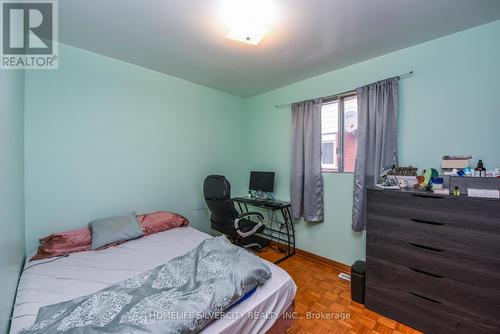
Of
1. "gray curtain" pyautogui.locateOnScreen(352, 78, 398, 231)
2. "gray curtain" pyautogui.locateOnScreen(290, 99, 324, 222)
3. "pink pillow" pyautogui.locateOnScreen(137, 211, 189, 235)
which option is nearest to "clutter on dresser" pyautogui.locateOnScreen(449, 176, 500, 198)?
"gray curtain" pyautogui.locateOnScreen(352, 78, 398, 231)

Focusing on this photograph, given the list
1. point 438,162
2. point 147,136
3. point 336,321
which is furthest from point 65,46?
point 438,162

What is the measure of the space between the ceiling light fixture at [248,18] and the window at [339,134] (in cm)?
141

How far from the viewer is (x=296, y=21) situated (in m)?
1.71

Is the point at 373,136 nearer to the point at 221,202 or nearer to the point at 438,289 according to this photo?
the point at 438,289

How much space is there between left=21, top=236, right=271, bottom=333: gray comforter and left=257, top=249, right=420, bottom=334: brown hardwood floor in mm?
850

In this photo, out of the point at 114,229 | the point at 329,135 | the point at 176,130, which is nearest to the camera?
the point at 114,229

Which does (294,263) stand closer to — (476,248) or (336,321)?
(336,321)

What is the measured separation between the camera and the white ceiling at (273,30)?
1.55 meters

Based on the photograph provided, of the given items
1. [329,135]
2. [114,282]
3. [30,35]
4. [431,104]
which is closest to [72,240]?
[114,282]

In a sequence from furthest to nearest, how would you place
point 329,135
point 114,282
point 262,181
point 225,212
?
point 262,181
point 329,135
point 225,212
point 114,282

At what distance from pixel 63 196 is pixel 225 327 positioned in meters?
2.10

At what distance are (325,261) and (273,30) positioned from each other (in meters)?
2.79

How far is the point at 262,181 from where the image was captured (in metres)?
3.39

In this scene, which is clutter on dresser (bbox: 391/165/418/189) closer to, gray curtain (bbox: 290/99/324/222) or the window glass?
the window glass
